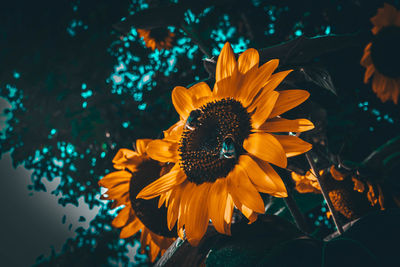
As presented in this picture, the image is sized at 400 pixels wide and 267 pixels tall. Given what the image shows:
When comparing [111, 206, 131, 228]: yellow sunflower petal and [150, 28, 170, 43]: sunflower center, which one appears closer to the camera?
[111, 206, 131, 228]: yellow sunflower petal

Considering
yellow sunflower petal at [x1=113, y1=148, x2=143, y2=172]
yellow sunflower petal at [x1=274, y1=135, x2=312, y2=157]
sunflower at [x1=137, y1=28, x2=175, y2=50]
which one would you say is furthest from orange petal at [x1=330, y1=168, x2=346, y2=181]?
sunflower at [x1=137, y1=28, x2=175, y2=50]

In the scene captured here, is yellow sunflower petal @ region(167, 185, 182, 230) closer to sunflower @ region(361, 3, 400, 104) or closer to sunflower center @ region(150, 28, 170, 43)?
sunflower @ region(361, 3, 400, 104)

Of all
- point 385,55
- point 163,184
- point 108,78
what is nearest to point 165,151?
point 163,184

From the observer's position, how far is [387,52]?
954mm

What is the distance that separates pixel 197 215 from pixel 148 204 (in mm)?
246

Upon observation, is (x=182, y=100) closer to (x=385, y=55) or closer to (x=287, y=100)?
(x=287, y=100)

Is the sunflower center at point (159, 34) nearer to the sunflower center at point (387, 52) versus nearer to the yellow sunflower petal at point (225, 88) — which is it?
the sunflower center at point (387, 52)

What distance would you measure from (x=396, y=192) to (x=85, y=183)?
1.52 m

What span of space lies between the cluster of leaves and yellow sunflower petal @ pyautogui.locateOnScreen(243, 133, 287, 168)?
2.02 ft

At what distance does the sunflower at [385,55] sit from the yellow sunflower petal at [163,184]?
0.87 m

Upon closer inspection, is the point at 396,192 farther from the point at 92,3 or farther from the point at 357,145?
the point at 92,3

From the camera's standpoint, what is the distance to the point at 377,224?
0.31 m

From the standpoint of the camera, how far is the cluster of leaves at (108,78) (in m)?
1.08

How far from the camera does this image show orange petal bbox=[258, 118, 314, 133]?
27 cm
